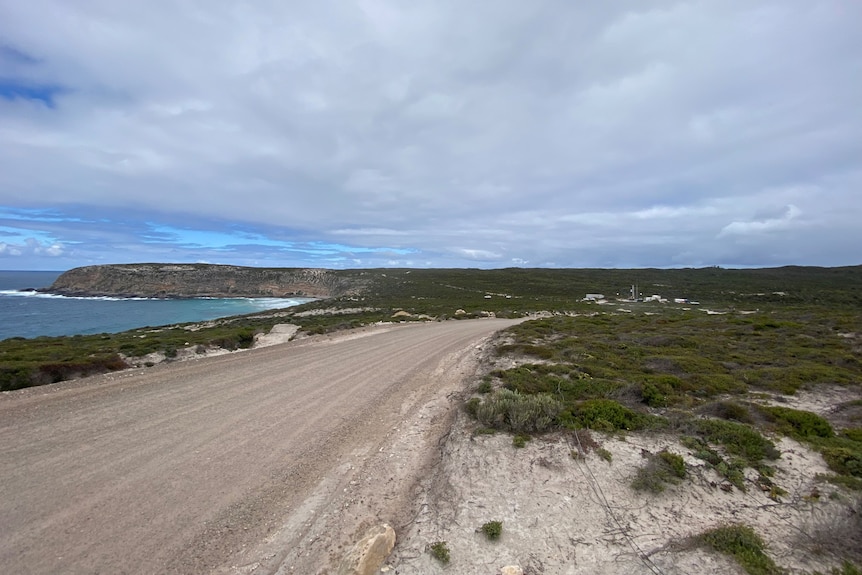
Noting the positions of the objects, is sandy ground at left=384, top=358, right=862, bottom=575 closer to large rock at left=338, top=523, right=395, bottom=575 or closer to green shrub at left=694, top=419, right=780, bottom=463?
large rock at left=338, top=523, right=395, bottom=575

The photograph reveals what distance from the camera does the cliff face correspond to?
115312mm

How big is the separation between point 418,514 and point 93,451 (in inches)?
261

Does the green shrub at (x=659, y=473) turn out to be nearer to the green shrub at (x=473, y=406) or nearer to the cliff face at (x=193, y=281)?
the green shrub at (x=473, y=406)

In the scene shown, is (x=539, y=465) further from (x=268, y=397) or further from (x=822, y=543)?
(x=268, y=397)

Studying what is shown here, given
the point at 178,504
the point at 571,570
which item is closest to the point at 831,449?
the point at 571,570

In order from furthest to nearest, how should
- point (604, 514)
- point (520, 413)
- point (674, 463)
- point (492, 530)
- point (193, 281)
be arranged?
point (193, 281) → point (520, 413) → point (674, 463) → point (604, 514) → point (492, 530)

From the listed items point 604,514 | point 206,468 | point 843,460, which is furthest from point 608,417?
point 206,468

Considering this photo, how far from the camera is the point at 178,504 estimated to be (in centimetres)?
606

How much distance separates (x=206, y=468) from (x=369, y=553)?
4.11m

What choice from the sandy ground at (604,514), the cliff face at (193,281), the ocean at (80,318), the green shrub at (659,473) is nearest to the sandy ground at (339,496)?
the sandy ground at (604,514)

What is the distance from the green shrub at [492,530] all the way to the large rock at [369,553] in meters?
1.30

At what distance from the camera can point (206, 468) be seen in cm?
722

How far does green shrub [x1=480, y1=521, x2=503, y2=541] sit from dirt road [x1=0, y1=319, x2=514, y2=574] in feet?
4.47

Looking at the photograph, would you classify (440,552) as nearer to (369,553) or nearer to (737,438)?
(369,553)
